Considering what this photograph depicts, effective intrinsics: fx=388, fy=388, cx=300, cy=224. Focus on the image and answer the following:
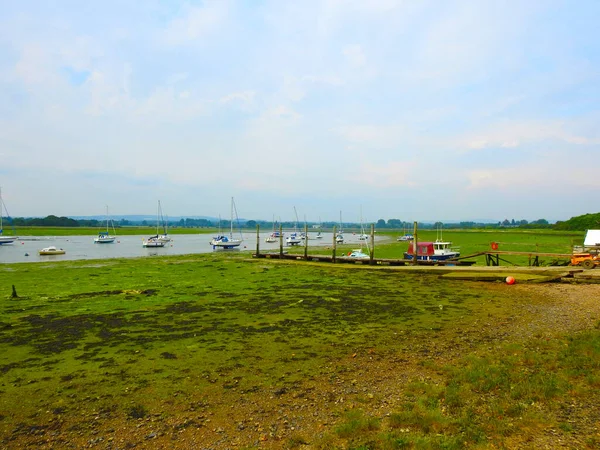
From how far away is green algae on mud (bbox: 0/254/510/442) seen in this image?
808 centimetres

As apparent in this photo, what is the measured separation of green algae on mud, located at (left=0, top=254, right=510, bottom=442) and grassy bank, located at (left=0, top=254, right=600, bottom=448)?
6 cm

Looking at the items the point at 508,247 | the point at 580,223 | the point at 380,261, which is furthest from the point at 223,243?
the point at 580,223

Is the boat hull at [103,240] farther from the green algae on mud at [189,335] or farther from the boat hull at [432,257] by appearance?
the boat hull at [432,257]

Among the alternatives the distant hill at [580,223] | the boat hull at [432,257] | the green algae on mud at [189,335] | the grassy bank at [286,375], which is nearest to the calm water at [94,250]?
the green algae on mud at [189,335]

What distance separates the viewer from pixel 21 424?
685 cm

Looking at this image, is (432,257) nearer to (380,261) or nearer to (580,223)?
(380,261)

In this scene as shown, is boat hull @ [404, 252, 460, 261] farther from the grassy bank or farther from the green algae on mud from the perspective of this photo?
the grassy bank

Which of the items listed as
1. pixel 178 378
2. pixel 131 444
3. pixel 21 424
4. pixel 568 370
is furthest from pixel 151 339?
pixel 568 370

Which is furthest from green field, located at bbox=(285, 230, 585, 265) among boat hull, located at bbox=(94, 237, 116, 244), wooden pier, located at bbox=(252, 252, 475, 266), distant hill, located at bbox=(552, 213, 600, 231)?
boat hull, located at bbox=(94, 237, 116, 244)

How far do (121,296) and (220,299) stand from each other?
5.55 metres

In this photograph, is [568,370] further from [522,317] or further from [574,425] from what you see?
[522,317]

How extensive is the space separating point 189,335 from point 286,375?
188 inches

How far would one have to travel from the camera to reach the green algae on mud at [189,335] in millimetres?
8078

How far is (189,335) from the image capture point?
489 inches
